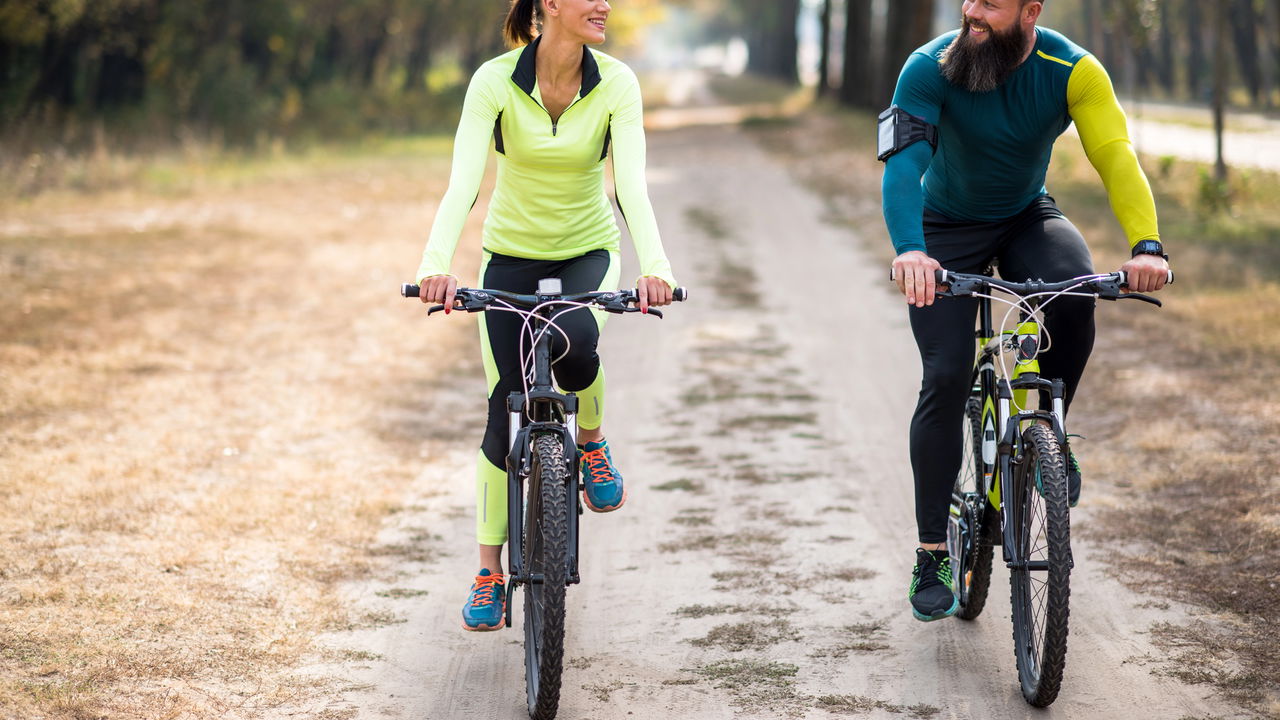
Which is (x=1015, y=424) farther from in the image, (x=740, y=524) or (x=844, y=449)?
(x=844, y=449)

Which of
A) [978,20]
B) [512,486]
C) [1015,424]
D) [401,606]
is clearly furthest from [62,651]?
[978,20]

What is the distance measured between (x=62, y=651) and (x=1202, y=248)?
38.4ft

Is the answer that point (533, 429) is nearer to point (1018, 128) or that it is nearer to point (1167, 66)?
point (1018, 128)

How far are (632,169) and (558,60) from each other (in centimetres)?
42

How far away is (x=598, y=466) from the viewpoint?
15.5 ft

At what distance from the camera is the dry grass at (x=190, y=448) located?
4574 mm

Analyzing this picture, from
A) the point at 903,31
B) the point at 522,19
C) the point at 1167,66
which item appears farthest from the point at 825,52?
the point at 522,19

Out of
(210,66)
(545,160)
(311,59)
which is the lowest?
(545,160)

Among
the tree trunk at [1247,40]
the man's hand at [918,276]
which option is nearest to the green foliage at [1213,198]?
the man's hand at [918,276]

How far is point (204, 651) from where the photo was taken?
15.1 ft

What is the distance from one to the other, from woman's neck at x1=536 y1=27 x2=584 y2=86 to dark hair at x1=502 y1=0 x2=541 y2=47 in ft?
0.64

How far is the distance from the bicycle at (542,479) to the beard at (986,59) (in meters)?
1.14

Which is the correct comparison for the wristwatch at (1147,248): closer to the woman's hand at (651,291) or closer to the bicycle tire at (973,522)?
the bicycle tire at (973,522)

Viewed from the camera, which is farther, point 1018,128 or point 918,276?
point 1018,128
